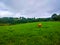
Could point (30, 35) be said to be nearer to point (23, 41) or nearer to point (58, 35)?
point (23, 41)

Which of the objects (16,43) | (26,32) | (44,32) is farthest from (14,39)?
(44,32)

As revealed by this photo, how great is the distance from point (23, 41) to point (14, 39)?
1.47m

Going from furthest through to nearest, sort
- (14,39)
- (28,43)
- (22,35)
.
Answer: (22,35) < (14,39) < (28,43)

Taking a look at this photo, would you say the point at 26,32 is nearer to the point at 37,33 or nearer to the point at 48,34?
the point at 37,33

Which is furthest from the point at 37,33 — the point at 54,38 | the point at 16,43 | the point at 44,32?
the point at 16,43

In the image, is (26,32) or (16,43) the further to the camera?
(26,32)

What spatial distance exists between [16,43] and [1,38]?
2971 mm

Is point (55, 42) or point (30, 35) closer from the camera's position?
point (55, 42)

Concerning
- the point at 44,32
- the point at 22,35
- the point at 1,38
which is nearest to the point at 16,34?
the point at 22,35

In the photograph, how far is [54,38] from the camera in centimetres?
2244

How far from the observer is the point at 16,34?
23.5 m

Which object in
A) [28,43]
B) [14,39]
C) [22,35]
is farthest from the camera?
[22,35]

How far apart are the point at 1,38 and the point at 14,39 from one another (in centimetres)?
198

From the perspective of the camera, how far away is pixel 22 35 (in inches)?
915
